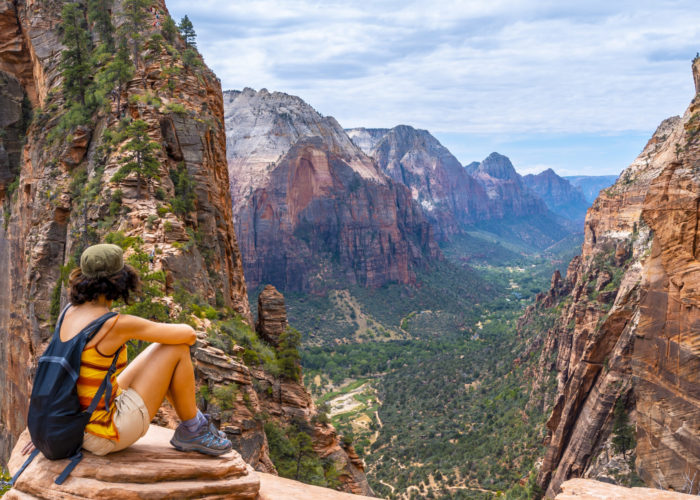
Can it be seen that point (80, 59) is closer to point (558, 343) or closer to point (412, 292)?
point (558, 343)

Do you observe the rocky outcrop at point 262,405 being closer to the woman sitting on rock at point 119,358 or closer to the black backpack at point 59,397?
the woman sitting on rock at point 119,358

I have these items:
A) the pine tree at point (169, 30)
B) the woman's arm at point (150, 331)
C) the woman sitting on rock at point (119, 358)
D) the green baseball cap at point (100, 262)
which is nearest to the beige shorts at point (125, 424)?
the woman sitting on rock at point (119, 358)

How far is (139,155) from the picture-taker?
76.0 ft

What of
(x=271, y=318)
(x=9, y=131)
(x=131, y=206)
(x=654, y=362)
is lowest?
(x=654, y=362)

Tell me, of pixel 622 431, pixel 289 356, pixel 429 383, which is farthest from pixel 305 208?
pixel 622 431

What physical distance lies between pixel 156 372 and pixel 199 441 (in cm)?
141

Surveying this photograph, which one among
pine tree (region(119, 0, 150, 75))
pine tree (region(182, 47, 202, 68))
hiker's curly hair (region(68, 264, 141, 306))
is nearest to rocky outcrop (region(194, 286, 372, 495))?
hiker's curly hair (region(68, 264, 141, 306))

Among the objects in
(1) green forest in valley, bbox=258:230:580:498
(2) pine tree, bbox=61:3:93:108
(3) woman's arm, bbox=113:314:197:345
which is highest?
(2) pine tree, bbox=61:3:93:108

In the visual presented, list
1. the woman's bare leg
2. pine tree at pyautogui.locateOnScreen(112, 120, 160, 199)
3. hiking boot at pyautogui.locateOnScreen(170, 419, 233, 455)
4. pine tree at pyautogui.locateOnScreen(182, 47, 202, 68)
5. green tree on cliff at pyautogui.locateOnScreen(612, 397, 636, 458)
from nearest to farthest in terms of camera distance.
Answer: the woman's bare leg → hiking boot at pyautogui.locateOnScreen(170, 419, 233, 455) → pine tree at pyautogui.locateOnScreen(112, 120, 160, 199) → green tree on cliff at pyautogui.locateOnScreen(612, 397, 636, 458) → pine tree at pyautogui.locateOnScreen(182, 47, 202, 68)

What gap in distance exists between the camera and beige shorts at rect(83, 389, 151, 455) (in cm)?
655

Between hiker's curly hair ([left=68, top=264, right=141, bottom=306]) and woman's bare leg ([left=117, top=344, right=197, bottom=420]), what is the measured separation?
3.02ft

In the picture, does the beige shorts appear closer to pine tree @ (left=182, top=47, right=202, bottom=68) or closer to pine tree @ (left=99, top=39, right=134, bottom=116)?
pine tree @ (left=99, top=39, right=134, bottom=116)

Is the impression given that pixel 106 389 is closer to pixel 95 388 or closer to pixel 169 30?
pixel 95 388

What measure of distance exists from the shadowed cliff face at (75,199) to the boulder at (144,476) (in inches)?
502
